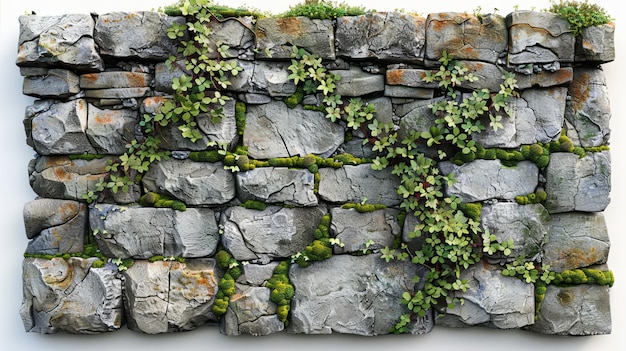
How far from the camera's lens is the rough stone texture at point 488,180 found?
3.59 m

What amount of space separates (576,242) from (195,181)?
2408 mm

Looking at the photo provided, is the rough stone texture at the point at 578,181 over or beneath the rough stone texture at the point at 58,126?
beneath

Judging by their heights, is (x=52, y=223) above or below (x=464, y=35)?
below

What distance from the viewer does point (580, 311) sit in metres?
3.62

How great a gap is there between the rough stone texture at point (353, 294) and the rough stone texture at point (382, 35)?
1271mm

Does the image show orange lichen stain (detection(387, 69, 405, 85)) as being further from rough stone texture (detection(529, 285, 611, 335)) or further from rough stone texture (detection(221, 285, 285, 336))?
rough stone texture (detection(529, 285, 611, 335))

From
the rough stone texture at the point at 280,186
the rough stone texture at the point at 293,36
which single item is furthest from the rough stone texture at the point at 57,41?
the rough stone texture at the point at 280,186

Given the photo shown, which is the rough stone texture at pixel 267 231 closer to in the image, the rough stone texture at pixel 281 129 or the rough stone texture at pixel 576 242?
the rough stone texture at pixel 281 129

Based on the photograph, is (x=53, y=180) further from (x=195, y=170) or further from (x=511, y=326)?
(x=511, y=326)

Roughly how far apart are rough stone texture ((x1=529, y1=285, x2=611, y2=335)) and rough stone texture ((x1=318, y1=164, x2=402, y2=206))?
119 cm

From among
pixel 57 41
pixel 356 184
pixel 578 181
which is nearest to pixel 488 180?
pixel 578 181

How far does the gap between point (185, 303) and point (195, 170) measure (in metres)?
0.82

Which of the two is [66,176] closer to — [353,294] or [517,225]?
[353,294]

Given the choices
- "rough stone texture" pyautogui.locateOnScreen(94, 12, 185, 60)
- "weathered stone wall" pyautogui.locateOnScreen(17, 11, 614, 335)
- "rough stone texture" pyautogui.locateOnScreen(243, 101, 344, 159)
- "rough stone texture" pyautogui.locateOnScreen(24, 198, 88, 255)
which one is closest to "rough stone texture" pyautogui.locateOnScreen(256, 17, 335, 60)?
"weathered stone wall" pyautogui.locateOnScreen(17, 11, 614, 335)
